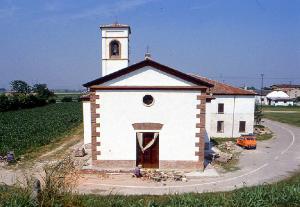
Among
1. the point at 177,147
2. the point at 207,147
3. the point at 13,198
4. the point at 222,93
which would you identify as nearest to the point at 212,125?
the point at 222,93

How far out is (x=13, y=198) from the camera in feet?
31.3

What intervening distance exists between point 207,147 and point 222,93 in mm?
9480

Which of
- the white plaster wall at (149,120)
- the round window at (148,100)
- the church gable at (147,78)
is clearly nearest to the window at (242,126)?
the white plaster wall at (149,120)

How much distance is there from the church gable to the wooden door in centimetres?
327

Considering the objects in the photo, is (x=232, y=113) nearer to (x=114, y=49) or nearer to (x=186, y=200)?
(x=114, y=49)

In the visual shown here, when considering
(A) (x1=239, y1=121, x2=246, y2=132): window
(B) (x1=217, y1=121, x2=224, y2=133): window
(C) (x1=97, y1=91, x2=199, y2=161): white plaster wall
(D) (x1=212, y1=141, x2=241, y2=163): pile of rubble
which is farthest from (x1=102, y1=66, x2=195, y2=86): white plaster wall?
(A) (x1=239, y1=121, x2=246, y2=132): window

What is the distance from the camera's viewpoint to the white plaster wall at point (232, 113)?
113 ft

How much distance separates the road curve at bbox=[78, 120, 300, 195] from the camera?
16.7m

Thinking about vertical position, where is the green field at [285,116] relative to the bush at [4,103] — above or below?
below

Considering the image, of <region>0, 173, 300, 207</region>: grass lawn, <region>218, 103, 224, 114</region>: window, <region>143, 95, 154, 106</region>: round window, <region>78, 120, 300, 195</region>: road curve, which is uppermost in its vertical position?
<region>143, 95, 154, 106</region>: round window

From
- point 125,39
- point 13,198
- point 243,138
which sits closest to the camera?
point 13,198

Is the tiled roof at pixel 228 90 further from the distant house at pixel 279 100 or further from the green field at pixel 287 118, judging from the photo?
the distant house at pixel 279 100

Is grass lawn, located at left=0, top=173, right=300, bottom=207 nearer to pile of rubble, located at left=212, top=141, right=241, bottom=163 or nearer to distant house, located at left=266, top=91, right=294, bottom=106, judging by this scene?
pile of rubble, located at left=212, top=141, right=241, bottom=163

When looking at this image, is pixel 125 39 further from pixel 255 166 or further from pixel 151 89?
pixel 255 166
